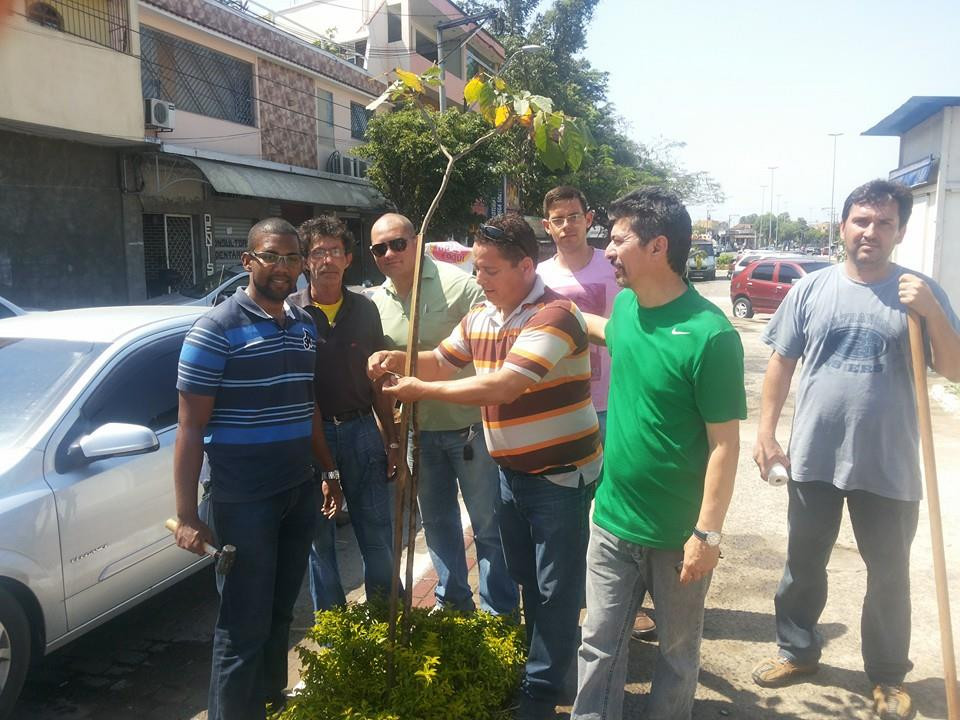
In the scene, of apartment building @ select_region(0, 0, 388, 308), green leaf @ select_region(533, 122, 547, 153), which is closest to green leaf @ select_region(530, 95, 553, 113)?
green leaf @ select_region(533, 122, 547, 153)

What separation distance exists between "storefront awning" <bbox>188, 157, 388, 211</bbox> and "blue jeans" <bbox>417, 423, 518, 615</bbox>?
40.8ft

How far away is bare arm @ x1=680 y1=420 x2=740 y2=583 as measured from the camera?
2158mm

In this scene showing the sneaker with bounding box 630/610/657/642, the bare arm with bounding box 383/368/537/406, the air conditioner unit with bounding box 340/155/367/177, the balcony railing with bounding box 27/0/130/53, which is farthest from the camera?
the air conditioner unit with bounding box 340/155/367/177

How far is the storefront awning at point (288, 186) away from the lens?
48.0 ft

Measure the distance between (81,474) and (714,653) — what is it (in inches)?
115

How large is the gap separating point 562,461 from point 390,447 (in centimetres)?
91

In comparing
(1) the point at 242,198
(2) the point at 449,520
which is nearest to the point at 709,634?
(2) the point at 449,520

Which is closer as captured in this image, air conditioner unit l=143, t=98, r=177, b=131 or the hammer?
the hammer

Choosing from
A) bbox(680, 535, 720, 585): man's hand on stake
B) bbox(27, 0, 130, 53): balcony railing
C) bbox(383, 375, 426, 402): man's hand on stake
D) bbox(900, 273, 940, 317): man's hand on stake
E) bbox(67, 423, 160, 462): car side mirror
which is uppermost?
bbox(27, 0, 130, 53): balcony railing

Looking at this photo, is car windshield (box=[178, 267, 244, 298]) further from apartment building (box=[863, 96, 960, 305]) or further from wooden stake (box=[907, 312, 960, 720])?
apartment building (box=[863, 96, 960, 305])

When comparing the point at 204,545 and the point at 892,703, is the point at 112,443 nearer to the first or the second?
the point at 204,545

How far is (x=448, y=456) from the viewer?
11.1ft

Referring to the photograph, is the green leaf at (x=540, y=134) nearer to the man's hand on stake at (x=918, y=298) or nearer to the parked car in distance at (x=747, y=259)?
the man's hand on stake at (x=918, y=298)

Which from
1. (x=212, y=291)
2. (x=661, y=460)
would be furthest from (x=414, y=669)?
(x=212, y=291)
